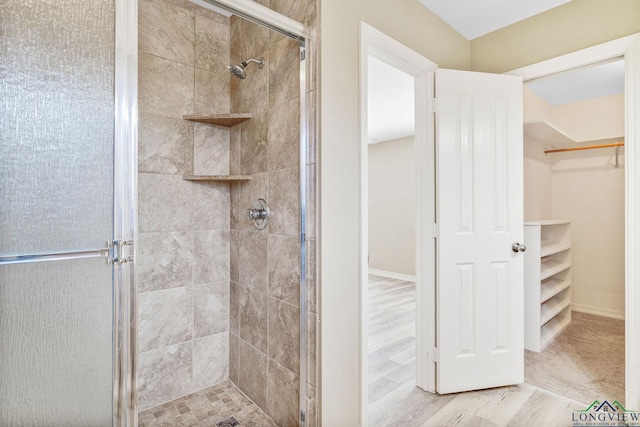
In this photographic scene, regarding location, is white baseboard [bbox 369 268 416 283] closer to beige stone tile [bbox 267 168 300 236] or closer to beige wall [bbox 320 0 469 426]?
beige wall [bbox 320 0 469 426]

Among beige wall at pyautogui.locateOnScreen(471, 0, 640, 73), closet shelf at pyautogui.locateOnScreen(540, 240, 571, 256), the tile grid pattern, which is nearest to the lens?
the tile grid pattern

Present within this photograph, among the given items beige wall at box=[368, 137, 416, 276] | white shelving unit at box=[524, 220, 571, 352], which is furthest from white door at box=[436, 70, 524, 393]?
beige wall at box=[368, 137, 416, 276]

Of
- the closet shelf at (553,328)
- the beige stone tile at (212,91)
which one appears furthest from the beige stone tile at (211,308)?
the closet shelf at (553,328)

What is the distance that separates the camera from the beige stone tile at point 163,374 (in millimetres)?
1978

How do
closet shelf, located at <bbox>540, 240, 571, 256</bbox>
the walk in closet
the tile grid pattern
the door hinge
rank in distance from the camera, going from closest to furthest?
1. the door hinge
2. the tile grid pattern
3. the walk in closet
4. closet shelf, located at <bbox>540, 240, 571, 256</bbox>

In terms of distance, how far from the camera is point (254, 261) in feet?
6.73

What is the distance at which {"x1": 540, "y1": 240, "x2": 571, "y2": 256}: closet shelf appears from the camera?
2.97 meters

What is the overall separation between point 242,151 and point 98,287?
1.37 m

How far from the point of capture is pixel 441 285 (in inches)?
83.3

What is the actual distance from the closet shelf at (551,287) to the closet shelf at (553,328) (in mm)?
307

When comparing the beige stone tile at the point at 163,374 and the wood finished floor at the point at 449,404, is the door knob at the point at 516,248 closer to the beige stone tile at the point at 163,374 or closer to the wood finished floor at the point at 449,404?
A: the wood finished floor at the point at 449,404

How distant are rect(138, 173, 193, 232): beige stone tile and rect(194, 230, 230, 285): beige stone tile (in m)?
0.14

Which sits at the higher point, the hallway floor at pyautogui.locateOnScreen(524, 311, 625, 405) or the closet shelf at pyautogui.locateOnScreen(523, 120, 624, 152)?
the closet shelf at pyautogui.locateOnScreen(523, 120, 624, 152)

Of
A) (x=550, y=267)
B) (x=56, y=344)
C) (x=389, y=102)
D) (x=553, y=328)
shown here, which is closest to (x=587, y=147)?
(x=550, y=267)
